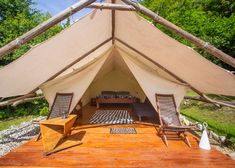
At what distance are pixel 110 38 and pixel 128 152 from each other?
9.10ft

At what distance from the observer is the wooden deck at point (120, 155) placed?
2688 mm

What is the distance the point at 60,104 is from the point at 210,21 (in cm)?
1112

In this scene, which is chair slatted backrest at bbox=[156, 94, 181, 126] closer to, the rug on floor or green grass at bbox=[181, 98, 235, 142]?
the rug on floor

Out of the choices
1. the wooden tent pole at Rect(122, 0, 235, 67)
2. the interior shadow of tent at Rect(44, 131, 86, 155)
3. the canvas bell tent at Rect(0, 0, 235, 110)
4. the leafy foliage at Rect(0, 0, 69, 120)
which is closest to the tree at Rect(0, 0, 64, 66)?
the leafy foliage at Rect(0, 0, 69, 120)

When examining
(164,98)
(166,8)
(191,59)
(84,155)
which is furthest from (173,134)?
(166,8)

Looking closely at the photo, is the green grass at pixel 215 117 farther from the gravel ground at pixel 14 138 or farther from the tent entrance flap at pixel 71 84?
the gravel ground at pixel 14 138

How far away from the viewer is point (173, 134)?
404cm

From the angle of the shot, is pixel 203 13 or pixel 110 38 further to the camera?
pixel 203 13

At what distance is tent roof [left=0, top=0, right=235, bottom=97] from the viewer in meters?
3.28

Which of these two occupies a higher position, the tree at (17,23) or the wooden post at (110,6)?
the tree at (17,23)

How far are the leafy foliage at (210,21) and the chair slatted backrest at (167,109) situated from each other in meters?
4.19

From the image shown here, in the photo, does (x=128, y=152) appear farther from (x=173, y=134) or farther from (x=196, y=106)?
(x=196, y=106)

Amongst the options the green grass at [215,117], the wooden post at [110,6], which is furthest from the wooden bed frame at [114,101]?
the wooden post at [110,6]

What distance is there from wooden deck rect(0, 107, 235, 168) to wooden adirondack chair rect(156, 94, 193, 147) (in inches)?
8.3
